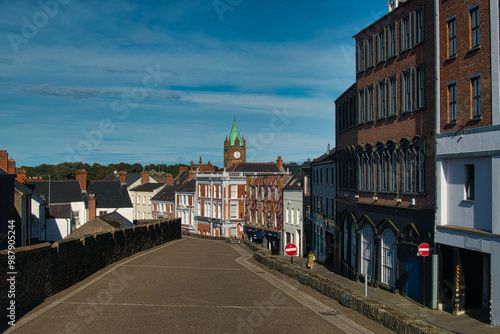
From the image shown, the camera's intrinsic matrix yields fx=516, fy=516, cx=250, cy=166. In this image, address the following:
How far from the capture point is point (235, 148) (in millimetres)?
147000

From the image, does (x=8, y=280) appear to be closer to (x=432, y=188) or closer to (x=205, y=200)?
(x=432, y=188)

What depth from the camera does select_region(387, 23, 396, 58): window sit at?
25.3 metres

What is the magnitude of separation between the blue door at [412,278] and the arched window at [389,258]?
1355 millimetres

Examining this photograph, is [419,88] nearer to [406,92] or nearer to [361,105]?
[406,92]

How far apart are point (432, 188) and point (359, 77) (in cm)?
1004

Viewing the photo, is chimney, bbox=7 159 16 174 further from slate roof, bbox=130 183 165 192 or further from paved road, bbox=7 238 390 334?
slate roof, bbox=130 183 165 192

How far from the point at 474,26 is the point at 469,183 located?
5.90 metres

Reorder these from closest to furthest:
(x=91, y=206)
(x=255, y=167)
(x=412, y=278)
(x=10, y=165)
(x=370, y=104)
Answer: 1. (x=412, y=278)
2. (x=370, y=104)
3. (x=10, y=165)
4. (x=91, y=206)
5. (x=255, y=167)

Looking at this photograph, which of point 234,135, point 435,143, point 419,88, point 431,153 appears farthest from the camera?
point 234,135

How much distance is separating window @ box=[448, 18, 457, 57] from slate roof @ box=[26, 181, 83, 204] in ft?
180

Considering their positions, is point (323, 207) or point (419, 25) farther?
point (323, 207)

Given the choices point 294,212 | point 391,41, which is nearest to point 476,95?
point 391,41

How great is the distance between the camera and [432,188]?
2130cm

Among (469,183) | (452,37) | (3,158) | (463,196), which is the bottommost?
(463,196)
